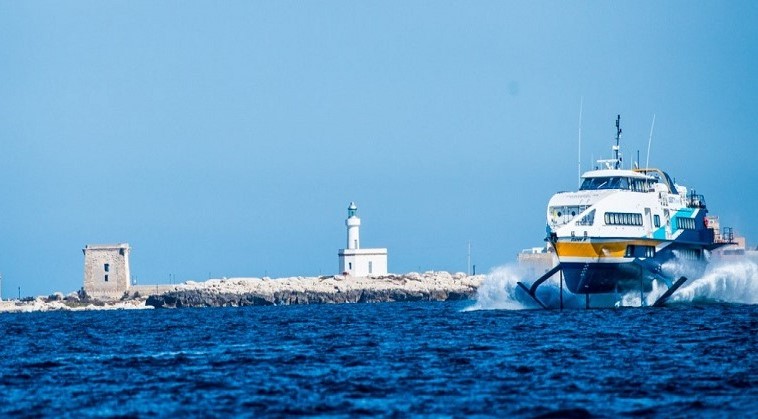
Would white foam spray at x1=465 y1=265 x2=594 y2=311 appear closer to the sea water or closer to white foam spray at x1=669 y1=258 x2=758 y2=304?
white foam spray at x1=669 y1=258 x2=758 y2=304

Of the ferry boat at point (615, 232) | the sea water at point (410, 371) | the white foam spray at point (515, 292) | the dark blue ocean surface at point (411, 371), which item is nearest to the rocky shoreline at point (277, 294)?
the white foam spray at point (515, 292)

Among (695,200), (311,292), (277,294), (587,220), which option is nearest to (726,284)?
(695,200)

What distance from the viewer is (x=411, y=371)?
32.9m

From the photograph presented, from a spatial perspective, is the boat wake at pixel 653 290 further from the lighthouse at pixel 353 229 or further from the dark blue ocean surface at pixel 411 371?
the lighthouse at pixel 353 229

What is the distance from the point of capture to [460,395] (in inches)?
1092

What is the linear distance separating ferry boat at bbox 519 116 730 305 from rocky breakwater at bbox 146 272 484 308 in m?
64.8

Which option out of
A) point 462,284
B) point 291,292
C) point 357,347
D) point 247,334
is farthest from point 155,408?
point 462,284

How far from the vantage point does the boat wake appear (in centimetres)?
6266

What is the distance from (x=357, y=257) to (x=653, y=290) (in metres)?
76.7

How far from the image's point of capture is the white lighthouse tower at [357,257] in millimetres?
138125

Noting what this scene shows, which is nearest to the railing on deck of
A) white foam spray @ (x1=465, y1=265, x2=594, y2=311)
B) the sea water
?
white foam spray @ (x1=465, y1=265, x2=594, y2=311)

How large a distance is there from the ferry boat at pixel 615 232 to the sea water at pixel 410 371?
18.4 feet

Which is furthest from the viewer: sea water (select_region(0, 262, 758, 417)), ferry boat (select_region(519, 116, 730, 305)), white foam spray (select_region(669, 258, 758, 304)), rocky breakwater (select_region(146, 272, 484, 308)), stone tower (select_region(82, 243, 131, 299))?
stone tower (select_region(82, 243, 131, 299))

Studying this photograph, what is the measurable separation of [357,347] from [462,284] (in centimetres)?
9680
